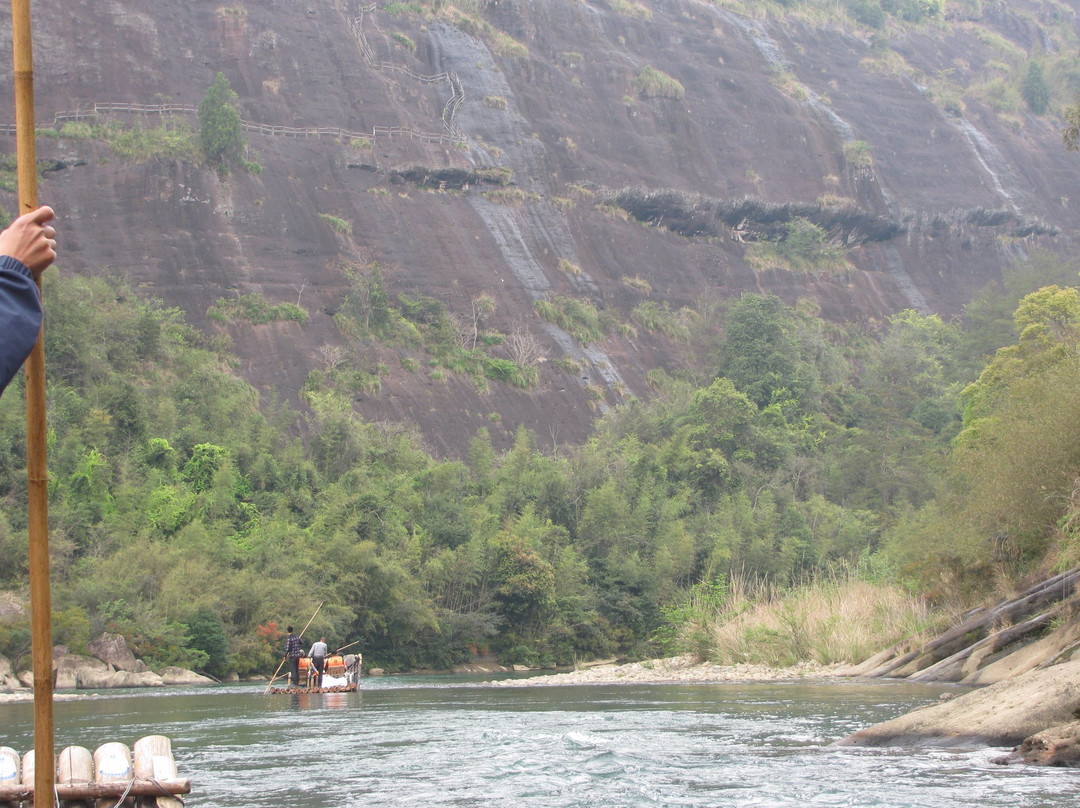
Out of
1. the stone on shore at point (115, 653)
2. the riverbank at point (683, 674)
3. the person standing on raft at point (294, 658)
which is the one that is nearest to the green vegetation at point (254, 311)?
the stone on shore at point (115, 653)

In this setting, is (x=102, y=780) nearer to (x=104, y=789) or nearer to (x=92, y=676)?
(x=104, y=789)

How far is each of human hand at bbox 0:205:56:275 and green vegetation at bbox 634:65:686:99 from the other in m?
82.3

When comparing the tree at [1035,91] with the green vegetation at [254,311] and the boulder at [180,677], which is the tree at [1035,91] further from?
the boulder at [180,677]

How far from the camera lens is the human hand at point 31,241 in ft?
13.1

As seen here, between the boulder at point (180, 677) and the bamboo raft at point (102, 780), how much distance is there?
1017 inches

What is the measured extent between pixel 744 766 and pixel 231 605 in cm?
2532

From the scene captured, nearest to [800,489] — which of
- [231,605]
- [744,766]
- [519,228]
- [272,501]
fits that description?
[519,228]

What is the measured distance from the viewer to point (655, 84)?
83625 millimetres

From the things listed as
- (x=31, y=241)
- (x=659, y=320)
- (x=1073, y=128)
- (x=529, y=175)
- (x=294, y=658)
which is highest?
(x=529, y=175)

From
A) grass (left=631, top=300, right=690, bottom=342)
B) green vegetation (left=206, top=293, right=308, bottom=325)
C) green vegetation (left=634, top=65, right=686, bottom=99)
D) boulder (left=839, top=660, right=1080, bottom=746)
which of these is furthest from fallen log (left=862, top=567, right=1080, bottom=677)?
green vegetation (left=634, top=65, right=686, bottom=99)

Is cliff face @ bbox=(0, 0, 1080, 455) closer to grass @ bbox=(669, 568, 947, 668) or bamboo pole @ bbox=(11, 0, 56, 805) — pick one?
grass @ bbox=(669, 568, 947, 668)

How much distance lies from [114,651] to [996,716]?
24850 millimetres

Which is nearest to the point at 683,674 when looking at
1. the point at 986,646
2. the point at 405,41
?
the point at 986,646

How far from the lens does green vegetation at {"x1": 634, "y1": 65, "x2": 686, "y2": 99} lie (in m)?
83.4
